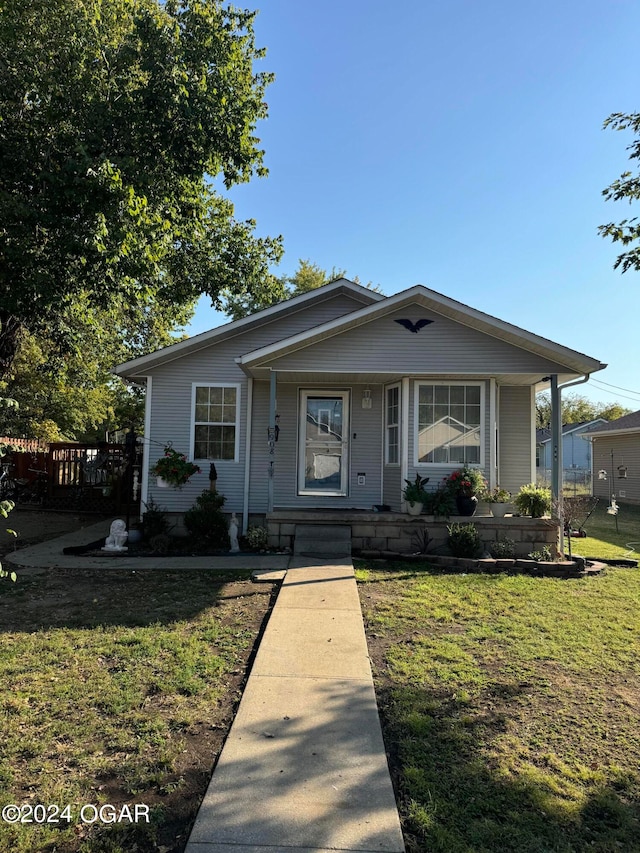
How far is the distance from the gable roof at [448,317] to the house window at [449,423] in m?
1.10

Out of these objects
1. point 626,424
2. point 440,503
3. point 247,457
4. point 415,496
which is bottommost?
point 440,503

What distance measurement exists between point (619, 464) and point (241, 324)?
19.2 meters

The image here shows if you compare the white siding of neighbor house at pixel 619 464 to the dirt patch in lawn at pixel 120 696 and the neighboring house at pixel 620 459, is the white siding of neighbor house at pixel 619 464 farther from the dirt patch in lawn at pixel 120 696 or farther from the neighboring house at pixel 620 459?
the dirt patch in lawn at pixel 120 696

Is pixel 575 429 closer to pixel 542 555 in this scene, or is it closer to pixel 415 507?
pixel 542 555

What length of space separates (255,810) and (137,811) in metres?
0.55

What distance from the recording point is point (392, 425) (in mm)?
9500

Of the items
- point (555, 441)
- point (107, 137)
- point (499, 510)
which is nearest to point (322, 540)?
point (499, 510)

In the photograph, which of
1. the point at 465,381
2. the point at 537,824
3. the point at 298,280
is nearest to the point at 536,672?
the point at 537,824

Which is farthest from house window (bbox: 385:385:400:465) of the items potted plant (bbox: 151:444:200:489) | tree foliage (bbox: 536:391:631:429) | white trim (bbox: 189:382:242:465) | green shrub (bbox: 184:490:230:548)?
tree foliage (bbox: 536:391:631:429)

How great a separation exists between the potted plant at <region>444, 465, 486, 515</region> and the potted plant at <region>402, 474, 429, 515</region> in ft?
1.41

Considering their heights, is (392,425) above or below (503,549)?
above

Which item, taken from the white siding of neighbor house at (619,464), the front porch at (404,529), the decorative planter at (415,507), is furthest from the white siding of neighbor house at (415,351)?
the white siding of neighbor house at (619,464)

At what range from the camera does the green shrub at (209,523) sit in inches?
355

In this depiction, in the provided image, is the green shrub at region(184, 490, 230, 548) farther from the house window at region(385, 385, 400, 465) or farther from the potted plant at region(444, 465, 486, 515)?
the potted plant at region(444, 465, 486, 515)
